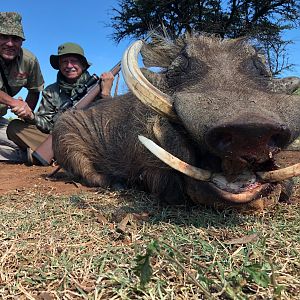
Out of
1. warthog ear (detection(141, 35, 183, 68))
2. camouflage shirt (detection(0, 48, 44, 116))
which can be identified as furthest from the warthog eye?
camouflage shirt (detection(0, 48, 44, 116))

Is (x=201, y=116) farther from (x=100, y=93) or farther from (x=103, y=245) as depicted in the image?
(x=100, y=93)

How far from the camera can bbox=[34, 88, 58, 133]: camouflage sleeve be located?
620 cm

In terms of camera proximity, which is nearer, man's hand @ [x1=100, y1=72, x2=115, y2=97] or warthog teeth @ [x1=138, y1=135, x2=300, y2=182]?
warthog teeth @ [x1=138, y1=135, x2=300, y2=182]

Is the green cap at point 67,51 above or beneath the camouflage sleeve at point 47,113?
above

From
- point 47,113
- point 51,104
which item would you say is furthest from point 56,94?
point 47,113

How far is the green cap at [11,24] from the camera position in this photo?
6.21 metres

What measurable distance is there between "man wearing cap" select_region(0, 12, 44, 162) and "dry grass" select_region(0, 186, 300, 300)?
3759 mm

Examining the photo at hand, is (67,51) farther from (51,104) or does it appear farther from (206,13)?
(206,13)

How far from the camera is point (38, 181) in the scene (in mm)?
4375

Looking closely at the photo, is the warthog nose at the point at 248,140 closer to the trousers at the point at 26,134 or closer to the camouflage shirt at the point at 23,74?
the trousers at the point at 26,134

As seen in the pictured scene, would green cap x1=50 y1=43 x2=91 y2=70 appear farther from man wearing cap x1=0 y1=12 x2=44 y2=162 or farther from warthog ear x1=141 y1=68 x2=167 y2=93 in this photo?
warthog ear x1=141 y1=68 x2=167 y2=93

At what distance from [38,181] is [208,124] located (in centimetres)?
288

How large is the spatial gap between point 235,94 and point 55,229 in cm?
111

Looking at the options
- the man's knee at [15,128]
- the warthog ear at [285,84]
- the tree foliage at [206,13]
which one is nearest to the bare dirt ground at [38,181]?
the warthog ear at [285,84]
